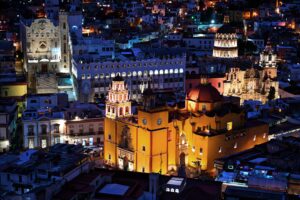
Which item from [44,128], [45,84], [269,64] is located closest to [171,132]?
[44,128]

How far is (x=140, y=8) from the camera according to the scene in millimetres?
128250

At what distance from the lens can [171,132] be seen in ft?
155

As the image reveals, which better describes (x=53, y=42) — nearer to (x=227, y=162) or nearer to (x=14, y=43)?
(x=14, y=43)

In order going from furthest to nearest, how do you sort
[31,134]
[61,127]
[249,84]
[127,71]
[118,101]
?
[127,71] → [249,84] → [61,127] → [31,134] → [118,101]

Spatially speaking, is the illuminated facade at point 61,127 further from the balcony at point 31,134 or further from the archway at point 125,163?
the archway at point 125,163

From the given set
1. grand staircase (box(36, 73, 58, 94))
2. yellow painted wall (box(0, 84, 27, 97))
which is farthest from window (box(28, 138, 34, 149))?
grand staircase (box(36, 73, 58, 94))

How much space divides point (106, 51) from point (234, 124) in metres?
30.3

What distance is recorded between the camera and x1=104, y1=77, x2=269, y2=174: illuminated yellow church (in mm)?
45750

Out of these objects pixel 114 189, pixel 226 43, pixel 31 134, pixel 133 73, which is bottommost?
pixel 114 189

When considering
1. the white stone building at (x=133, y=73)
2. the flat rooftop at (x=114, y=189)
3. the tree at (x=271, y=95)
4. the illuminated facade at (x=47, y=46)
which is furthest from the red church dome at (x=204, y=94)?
the illuminated facade at (x=47, y=46)

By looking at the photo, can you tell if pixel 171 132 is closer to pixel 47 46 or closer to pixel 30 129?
pixel 30 129

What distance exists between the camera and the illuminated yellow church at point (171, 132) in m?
45.8

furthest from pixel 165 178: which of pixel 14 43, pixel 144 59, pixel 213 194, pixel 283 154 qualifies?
pixel 14 43

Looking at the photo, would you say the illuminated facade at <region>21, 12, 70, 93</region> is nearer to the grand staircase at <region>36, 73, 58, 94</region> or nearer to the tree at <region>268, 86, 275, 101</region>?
the grand staircase at <region>36, 73, 58, 94</region>
